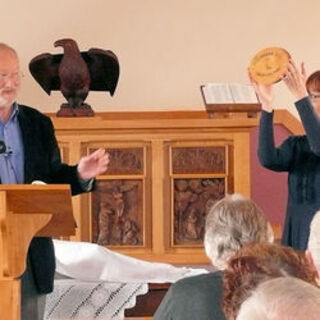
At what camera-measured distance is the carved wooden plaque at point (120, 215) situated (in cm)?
584

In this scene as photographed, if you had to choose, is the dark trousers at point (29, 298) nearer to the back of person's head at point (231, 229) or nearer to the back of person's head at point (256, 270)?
the back of person's head at point (231, 229)

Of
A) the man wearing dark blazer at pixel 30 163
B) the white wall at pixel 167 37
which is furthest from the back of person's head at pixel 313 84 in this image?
the white wall at pixel 167 37

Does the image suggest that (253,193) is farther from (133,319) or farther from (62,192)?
(62,192)

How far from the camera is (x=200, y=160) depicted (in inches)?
230

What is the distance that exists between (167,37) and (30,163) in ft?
15.0

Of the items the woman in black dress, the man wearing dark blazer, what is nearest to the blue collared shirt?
the man wearing dark blazer

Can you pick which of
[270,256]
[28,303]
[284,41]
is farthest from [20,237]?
[284,41]

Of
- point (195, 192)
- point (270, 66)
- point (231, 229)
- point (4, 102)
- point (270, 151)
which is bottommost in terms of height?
point (195, 192)

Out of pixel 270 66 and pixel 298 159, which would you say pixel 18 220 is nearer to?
pixel 298 159

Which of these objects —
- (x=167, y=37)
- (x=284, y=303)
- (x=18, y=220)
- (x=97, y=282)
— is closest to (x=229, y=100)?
(x=167, y=37)

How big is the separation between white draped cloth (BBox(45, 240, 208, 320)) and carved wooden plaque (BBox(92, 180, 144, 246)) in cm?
97

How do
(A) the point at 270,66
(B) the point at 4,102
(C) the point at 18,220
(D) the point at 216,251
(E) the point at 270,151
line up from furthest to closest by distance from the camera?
(A) the point at 270,66, (E) the point at 270,151, (B) the point at 4,102, (C) the point at 18,220, (D) the point at 216,251

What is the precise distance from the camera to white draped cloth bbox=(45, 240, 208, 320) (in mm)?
4637

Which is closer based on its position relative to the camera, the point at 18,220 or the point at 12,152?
the point at 18,220
